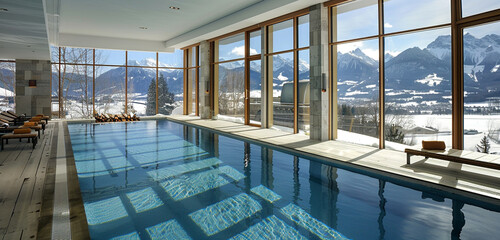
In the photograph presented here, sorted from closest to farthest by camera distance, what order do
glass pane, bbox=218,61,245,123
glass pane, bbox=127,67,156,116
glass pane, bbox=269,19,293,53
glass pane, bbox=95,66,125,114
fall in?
1. glass pane, bbox=269,19,293,53
2. glass pane, bbox=218,61,245,123
3. glass pane, bbox=95,66,125,114
4. glass pane, bbox=127,67,156,116

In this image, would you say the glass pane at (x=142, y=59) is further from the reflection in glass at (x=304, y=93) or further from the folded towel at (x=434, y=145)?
the folded towel at (x=434, y=145)

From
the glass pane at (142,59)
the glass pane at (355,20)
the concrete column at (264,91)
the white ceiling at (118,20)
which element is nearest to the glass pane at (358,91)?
the glass pane at (355,20)

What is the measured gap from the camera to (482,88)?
541cm

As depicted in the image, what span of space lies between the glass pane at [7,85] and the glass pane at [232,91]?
904cm

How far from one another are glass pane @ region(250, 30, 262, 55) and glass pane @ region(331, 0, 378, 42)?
3521 millimetres

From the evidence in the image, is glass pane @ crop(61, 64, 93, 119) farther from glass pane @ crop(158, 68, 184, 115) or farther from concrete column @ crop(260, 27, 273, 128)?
concrete column @ crop(260, 27, 273, 128)

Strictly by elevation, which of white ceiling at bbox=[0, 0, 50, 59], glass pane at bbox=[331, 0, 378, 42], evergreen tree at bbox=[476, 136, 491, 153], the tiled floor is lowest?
the tiled floor

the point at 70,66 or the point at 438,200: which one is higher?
the point at 70,66

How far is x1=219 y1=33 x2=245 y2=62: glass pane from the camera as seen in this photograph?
12.0 metres

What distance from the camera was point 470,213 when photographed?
320 centimetres

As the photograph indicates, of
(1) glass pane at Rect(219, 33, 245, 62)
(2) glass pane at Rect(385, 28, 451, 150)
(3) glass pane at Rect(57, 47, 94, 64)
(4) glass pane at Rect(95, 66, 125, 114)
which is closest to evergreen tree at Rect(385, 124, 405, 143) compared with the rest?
(2) glass pane at Rect(385, 28, 451, 150)

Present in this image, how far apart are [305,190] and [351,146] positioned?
10.9 ft

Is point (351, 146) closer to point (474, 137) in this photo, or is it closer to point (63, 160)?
point (474, 137)

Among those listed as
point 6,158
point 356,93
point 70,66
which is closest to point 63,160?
point 6,158
